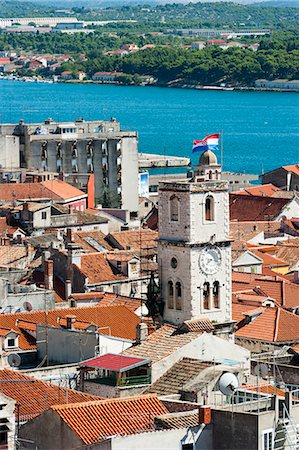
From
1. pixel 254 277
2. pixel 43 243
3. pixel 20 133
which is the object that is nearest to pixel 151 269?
pixel 254 277

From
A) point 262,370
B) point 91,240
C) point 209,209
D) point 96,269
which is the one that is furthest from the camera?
point 91,240

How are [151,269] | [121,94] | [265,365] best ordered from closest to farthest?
[265,365], [151,269], [121,94]

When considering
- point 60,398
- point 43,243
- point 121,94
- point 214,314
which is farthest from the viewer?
point 121,94

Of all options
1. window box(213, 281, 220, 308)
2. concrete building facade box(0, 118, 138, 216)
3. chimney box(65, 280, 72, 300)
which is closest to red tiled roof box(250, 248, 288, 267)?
chimney box(65, 280, 72, 300)

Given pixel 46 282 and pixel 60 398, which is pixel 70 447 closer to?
pixel 60 398

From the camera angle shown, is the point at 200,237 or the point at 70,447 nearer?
the point at 70,447

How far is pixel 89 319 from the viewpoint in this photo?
797 inches

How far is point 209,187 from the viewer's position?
20562 millimetres

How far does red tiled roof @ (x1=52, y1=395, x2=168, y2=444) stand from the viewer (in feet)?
40.0

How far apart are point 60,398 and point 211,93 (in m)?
169

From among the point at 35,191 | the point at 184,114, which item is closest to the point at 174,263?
the point at 35,191

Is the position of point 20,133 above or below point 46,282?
above

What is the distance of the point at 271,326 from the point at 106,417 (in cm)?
1005

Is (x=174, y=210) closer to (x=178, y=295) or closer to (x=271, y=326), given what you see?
(x=178, y=295)
